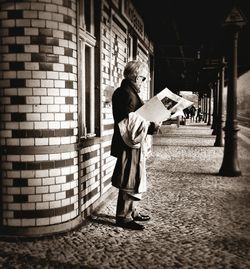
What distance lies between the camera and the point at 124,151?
13.2ft

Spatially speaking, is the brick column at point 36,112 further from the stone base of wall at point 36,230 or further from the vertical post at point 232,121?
the vertical post at point 232,121

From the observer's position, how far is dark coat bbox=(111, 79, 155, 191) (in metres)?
3.92

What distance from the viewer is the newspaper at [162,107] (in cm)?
380

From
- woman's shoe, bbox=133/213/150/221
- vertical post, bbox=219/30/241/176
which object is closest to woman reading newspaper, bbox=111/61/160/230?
woman's shoe, bbox=133/213/150/221

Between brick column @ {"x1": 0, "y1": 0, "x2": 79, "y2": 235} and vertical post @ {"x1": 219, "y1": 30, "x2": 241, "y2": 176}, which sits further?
vertical post @ {"x1": 219, "y1": 30, "x2": 241, "y2": 176}

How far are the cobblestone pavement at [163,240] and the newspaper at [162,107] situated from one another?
4.37 feet

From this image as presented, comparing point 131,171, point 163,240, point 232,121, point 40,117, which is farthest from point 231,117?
point 40,117

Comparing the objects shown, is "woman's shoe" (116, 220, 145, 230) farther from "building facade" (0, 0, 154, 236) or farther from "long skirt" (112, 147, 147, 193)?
"building facade" (0, 0, 154, 236)

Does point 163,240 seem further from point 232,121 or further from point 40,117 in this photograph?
point 232,121

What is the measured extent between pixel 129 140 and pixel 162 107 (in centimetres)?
52

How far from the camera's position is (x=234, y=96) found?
24.7ft

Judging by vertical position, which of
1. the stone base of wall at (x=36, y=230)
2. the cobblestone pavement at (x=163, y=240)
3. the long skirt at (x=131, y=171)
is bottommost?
the cobblestone pavement at (x=163, y=240)

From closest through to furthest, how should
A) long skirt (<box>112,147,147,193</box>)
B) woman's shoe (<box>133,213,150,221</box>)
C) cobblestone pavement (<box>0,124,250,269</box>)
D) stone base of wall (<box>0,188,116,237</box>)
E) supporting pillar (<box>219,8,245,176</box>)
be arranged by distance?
cobblestone pavement (<box>0,124,250,269</box>) < stone base of wall (<box>0,188,116,237</box>) < long skirt (<box>112,147,147,193</box>) < woman's shoe (<box>133,213,150,221</box>) < supporting pillar (<box>219,8,245,176</box>)

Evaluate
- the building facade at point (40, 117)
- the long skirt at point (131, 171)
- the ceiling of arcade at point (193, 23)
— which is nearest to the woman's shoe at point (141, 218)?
the long skirt at point (131, 171)
